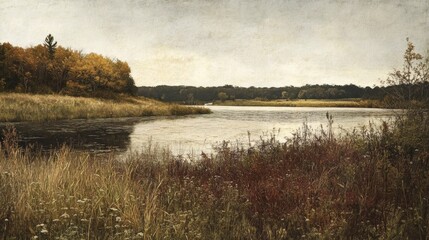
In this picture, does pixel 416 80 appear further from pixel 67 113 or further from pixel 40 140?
pixel 67 113

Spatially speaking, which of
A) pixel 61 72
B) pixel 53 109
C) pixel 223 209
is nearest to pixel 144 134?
pixel 53 109

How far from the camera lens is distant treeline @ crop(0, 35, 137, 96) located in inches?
Answer: 2557

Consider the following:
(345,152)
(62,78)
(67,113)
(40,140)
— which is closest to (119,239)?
(345,152)

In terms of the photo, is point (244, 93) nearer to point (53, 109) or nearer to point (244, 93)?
point (244, 93)

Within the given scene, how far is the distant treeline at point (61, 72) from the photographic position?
64938 mm

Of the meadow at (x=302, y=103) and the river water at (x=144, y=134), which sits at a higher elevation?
the river water at (x=144, y=134)

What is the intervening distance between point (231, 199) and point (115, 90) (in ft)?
252

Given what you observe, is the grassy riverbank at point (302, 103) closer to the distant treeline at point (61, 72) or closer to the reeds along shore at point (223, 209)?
the distant treeline at point (61, 72)

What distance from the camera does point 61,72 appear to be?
72000 millimetres

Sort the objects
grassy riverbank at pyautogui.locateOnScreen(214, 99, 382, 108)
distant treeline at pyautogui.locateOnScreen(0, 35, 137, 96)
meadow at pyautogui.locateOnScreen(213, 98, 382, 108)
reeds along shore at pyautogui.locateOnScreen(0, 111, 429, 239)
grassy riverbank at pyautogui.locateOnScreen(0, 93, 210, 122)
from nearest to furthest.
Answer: reeds along shore at pyautogui.locateOnScreen(0, 111, 429, 239), grassy riverbank at pyautogui.locateOnScreen(0, 93, 210, 122), distant treeline at pyautogui.locateOnScreen(0, 35, 137, 96), grassy riverbank at pyautogui.locateOnScreen(214, 99, 382, 108), meadow at pyautogui.locateOnScreen(213, 98, 382, 108)

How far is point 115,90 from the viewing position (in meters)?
79.0

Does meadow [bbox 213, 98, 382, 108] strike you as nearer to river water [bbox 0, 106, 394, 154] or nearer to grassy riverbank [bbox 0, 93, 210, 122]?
grassy riverbank [bbox 0, 93, 210, 122]

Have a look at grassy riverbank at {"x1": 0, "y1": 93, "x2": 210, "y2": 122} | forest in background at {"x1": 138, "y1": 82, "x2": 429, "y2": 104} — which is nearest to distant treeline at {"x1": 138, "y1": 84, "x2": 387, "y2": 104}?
forest in background at {"x1": 138, "y1": 82, "x2": 429, "y2": 104}

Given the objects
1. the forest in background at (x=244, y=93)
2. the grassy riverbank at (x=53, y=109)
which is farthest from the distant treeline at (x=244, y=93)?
the grassy riverbank at (x=53, y=109)
